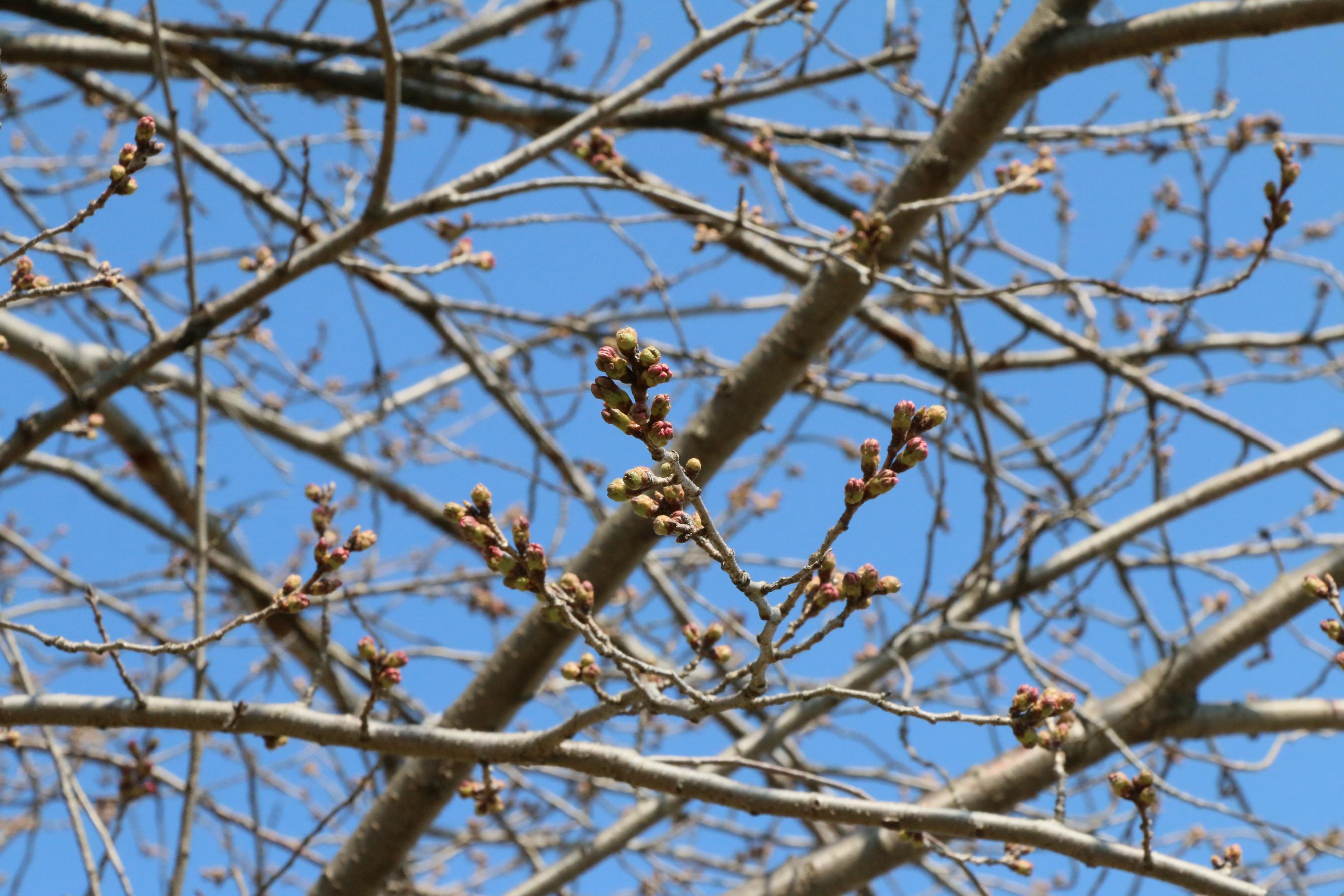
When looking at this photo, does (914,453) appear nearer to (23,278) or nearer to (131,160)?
(131,160)

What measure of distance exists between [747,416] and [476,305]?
1518mm

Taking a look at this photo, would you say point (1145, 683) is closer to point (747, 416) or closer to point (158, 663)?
point (747, 416)

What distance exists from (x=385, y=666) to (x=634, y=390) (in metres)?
1.10

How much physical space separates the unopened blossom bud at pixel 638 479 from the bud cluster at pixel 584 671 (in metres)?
0.55

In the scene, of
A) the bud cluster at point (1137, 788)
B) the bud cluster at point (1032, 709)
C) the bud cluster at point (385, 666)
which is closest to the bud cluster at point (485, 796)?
the bud cluster at point (385, 666)

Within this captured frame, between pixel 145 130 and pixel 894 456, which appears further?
pixel 145 130

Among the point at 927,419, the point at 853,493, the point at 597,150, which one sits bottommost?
the point at 853,493

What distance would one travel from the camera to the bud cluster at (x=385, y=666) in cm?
191

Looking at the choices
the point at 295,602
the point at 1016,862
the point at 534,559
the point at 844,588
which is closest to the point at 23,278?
the point at 295,602

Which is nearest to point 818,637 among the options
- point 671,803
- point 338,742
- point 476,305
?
point 338,742

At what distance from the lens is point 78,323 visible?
3316 mm

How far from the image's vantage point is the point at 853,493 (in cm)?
124

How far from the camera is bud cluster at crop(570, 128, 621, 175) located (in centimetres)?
288

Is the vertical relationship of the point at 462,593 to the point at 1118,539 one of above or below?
below
